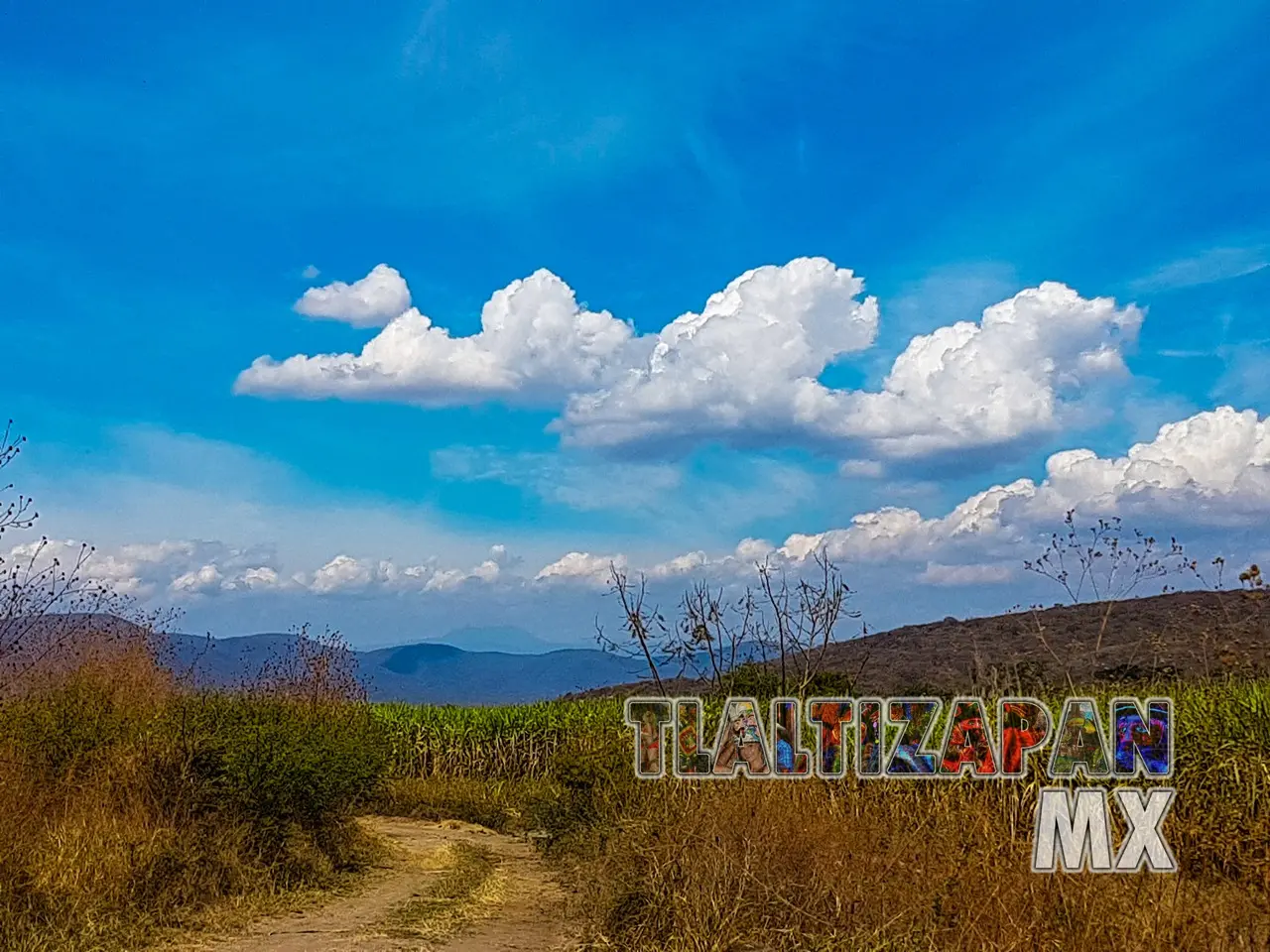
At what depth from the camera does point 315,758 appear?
11055mm

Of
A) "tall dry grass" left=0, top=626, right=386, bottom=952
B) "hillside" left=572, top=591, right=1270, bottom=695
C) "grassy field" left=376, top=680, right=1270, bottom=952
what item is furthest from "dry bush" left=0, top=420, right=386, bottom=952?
"hillside" left=572, top=591, right=1270, bottom=695

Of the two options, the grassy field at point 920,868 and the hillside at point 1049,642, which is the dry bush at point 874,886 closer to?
the grassy field at point 920,868

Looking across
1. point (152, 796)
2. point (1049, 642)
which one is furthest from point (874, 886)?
point (1049, 642)

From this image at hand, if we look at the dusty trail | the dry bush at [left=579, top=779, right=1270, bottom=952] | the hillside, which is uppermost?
the hillside

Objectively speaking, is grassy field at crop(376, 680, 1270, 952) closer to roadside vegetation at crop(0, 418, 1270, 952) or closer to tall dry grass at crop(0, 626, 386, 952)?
roadside vegetation at crop(0, 418, 1270, 952)

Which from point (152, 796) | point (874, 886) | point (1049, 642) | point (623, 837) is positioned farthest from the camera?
point (1049, 642)

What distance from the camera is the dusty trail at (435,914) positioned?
343 inches

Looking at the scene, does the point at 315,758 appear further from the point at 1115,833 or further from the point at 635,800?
the point at 1115,833

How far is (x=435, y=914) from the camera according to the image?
9.80 metres

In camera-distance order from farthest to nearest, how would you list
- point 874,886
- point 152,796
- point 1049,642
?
point 1049,642 → point 152,796 → point 874,886

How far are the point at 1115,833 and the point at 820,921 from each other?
243cm

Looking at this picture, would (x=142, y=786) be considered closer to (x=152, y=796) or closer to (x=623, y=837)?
(x=152, y=796)

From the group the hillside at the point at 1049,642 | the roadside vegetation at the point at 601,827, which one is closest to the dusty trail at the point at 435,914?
the roadside vegetation at the point at 601,827

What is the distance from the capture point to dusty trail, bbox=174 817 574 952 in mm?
8711
